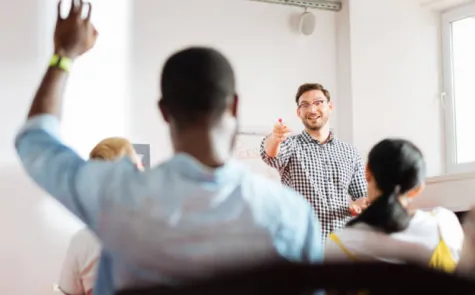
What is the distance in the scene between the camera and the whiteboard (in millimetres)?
3898

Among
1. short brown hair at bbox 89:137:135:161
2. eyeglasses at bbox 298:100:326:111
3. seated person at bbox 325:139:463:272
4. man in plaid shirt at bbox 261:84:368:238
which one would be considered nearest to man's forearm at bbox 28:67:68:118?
seated person at bbox 325:139:463:272

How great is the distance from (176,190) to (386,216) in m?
0.80

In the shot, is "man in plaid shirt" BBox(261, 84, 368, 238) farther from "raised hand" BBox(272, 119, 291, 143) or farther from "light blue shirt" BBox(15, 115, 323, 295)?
"light blue shirt" BBox(15, 115, 323, 295)

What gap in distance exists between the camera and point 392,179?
165 centimetres

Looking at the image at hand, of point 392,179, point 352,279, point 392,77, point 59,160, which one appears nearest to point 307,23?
point 392,77

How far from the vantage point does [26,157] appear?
0.94 m

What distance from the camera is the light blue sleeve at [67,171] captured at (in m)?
0.91

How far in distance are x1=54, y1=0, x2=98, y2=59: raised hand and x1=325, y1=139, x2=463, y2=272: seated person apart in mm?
749

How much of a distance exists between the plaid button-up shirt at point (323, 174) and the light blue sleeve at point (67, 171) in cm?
223

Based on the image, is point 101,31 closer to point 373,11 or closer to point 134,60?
point 134,60

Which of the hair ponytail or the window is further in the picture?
the window

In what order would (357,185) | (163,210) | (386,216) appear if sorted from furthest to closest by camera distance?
(357,185) → (386,216) → (163,210)

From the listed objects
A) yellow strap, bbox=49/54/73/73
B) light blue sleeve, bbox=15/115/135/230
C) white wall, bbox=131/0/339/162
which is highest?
white wall, bbox=131/0/339/162

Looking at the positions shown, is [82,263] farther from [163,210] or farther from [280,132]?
[163,210]
